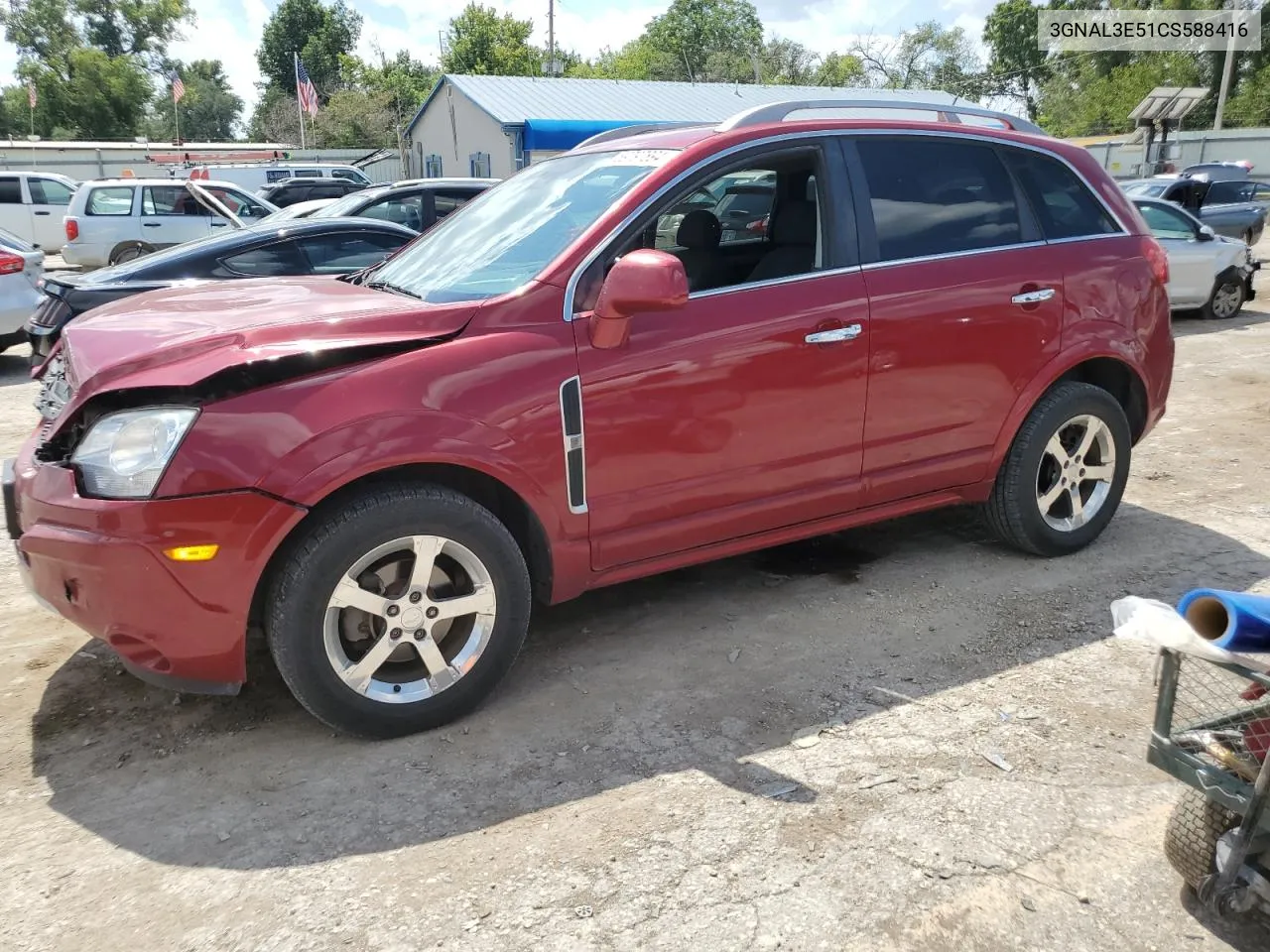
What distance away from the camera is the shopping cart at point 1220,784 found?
7.18 feet

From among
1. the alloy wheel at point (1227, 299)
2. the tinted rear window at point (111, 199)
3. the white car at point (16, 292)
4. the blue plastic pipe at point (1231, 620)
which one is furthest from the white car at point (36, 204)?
the blue plastic pipe at point (1231, 620)

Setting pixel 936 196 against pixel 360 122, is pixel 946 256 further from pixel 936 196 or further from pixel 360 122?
pixel 360 122

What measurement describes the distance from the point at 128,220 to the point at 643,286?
49.8 ft

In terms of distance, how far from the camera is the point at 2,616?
13.1 ft

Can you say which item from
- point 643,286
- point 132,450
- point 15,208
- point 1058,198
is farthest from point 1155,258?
point 15,208

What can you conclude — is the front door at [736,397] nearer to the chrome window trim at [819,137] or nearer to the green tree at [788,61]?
the chrome window trim at [819,137]

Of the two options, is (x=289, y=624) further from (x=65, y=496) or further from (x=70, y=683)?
(x=70, y=683)

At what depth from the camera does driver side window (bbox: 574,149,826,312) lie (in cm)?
353

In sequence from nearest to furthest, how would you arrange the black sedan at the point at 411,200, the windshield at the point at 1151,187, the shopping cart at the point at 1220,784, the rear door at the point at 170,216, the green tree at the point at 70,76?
the shopping cart at the point at 1220,784 < the black sedan at the point at 411,200 < the windshield at the point at 1151,187 < the rear door at the point at 170,216 < the green tree at the point at 70,76

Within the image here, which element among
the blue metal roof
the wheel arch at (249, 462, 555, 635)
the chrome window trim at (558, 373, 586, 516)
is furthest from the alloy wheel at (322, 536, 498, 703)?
the blue metal roof

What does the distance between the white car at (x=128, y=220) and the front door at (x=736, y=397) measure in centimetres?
1362

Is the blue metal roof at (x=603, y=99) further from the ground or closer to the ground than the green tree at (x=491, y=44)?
closer to the ground

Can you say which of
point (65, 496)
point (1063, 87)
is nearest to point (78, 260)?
point (65, 496)

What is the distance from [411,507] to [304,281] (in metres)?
1.55
